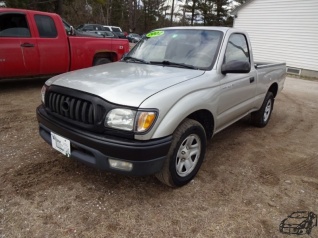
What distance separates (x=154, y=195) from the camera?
2.92 metres

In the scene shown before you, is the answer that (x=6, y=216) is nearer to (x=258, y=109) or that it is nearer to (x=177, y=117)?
(x=177, y=117)

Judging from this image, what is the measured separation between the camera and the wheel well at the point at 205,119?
3.12 metres

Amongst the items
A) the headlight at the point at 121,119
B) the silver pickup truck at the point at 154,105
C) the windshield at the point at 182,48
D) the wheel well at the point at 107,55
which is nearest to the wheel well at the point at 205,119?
the silver pickup truck at the point at 154,105

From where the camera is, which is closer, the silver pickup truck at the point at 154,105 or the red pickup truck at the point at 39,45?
the silver pickup truck at the point at 154,105

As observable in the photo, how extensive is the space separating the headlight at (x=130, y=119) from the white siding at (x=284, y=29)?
14722mm

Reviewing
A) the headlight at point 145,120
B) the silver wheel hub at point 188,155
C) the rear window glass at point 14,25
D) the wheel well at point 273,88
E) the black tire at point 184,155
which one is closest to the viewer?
the headlight at point 145,120

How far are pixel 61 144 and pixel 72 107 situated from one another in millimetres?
428

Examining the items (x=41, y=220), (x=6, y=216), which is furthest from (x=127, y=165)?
(x=6, y=216)

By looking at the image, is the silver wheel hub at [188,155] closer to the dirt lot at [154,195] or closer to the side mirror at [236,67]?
the dirt lot at [154,195]

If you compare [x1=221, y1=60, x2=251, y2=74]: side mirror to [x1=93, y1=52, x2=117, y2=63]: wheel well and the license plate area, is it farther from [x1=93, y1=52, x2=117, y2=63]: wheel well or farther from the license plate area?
[x1=93, y1=52, x2=117, y2=63]: wheel well

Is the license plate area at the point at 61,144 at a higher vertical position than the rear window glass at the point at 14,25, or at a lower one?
lower

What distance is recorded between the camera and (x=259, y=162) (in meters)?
3.82

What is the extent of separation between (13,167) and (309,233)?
124 inches

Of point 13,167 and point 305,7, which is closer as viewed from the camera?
point 13,167
